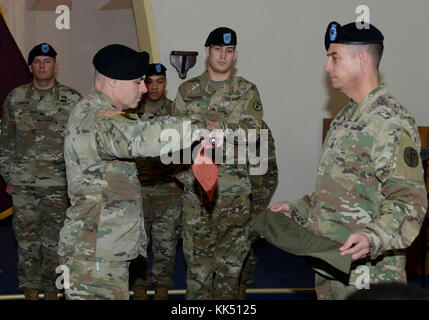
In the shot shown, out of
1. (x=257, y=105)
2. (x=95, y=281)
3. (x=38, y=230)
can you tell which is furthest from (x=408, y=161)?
(x=38, y=230)

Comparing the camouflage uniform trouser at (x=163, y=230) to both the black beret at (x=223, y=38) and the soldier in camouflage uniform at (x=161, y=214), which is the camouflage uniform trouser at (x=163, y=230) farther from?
the black beret at (x=223, y=38)

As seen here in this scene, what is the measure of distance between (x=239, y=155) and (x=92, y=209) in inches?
52.5

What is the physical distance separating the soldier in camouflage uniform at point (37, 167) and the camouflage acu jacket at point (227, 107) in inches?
42.2

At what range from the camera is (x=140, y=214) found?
2.35 meters

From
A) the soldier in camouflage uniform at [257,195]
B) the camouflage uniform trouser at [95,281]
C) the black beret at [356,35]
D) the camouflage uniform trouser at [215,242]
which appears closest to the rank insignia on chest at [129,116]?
the camouflage uniform trouser at [95,281]

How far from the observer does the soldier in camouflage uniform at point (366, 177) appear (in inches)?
68.6

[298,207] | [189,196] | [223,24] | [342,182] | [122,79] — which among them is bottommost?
[189,196]

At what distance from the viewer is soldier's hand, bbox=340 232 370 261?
166 cm

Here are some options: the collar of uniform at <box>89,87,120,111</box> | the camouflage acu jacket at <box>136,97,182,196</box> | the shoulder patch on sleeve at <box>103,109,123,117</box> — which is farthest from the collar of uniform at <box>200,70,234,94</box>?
the shoulder patch on sleeve at <box>103,109,123,117</box>

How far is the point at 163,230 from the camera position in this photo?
12.9ft

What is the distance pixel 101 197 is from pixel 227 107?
140cm

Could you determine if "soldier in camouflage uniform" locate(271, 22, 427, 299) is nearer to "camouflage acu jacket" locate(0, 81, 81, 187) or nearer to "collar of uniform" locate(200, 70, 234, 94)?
"collar of uniform" locate(200, 70, 234, 94)

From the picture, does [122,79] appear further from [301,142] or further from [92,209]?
[301,142]
